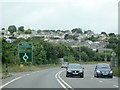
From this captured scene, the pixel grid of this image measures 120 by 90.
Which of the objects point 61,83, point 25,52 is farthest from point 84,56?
point 61,83

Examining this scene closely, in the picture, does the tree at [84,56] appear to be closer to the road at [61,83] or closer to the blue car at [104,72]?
the blue car at [104,72]

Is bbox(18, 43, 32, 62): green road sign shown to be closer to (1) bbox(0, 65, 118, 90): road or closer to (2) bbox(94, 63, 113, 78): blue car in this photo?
(2) bbox(94, 63, 113, 78): blue car

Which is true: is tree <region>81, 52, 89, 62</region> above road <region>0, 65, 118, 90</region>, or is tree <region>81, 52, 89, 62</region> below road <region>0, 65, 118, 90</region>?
below

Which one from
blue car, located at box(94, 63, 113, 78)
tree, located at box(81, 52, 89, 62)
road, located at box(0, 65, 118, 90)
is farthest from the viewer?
tree, located at box(81, 52, 89, 62)

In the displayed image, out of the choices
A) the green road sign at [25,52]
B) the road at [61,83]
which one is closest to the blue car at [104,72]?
the road at [61,83]

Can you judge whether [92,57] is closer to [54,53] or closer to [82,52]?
[82,52]

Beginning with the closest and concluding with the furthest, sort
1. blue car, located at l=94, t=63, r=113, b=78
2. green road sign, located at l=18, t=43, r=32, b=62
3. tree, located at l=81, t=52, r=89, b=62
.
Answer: blue car, located at l=94, t=63, r=113, b=78
green road sign, located at l=18, t=43, r=32, b=62
tree, located at l=81, t=52, r=89, b=62

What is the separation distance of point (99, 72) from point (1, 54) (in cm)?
2498

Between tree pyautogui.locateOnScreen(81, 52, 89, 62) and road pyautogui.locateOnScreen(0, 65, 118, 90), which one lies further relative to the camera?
tree pyautogui.locateOnScreen(81, 52, 89, 62)

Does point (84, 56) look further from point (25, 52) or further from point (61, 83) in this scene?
point (61, 83)

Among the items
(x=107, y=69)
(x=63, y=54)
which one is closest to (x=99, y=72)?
(x=107, y=69)

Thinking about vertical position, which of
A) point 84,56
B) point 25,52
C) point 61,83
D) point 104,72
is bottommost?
point 84,56

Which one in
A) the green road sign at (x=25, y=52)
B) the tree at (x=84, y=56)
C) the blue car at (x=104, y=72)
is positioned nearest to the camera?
the blue car at (x=104, y=72)

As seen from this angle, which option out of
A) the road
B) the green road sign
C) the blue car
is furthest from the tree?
the road
